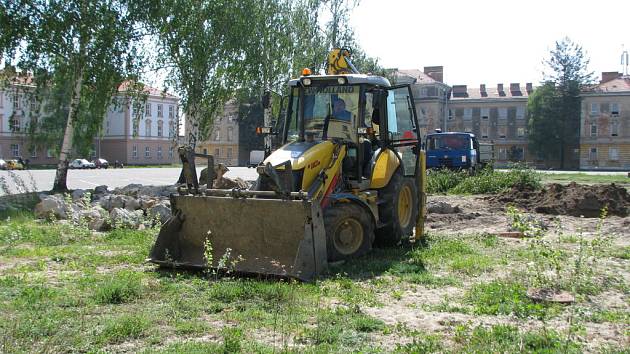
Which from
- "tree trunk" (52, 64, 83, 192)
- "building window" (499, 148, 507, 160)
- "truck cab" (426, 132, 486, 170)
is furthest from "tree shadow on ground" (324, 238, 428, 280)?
"building window" (499, 148, 507, 160)

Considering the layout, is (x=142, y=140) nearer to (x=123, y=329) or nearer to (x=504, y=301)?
(x=504, y=301)

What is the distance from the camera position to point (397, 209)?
10.2 meters

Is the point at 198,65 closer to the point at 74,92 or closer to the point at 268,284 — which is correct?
the point at 74,92

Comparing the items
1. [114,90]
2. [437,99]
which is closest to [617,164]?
[437,99]

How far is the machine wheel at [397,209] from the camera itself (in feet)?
32.9

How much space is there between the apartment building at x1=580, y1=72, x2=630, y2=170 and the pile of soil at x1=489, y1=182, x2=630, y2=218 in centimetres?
6764

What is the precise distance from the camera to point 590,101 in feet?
270

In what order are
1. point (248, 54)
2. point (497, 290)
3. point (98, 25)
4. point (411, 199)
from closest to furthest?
point (497, 290) < point (411, 199) < point (98, 25) < point (248, 54)

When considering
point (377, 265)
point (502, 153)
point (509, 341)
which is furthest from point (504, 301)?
point (502, 153)

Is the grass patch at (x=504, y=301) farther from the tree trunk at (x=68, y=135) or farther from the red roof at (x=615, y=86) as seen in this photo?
the red roof at (x=615, y=86)

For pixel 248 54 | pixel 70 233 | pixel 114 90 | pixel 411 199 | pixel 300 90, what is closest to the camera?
pixel 300 90

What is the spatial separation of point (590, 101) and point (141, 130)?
58.5 meters

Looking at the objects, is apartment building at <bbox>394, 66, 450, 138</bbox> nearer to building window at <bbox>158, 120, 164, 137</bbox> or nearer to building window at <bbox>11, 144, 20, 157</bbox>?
building window at <bbox>158, 120, 164, 137</bbox>

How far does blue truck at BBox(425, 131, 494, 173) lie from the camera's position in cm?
2902
